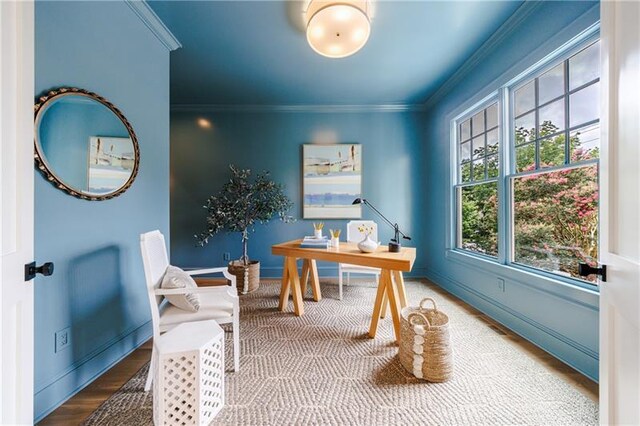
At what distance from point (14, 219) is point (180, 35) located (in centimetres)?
237

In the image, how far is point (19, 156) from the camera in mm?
857

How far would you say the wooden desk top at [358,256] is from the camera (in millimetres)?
1949

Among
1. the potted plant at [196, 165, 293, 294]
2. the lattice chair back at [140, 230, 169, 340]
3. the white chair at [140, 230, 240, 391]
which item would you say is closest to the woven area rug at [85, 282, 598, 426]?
the white chair at [140, 230, 240, 391]

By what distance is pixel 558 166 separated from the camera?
1.95 m

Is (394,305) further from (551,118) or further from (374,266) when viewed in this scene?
(551,118)

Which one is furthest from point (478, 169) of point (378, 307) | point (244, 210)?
point (244, 210)

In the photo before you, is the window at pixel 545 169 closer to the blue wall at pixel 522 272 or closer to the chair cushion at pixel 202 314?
the blue wall at pixel 522 272

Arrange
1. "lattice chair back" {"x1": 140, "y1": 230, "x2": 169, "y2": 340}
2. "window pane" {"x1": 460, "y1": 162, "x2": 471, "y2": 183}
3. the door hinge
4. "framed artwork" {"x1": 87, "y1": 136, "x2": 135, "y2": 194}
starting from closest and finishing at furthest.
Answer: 1. the door hinge
2. "lattice chair back" {"x1": 140, "y1": 230, "x2": 169, "y2": 340}
3. "framed artwork" {"x1": 87, "y1": 136, "x2": 135, "y2": 194}
4. "window pane" {"x1": 460, "y1": 162, "x2": 471, "y2": 183}

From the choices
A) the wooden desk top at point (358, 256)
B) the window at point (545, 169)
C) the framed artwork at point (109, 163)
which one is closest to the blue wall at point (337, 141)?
the window at point (545, 169)

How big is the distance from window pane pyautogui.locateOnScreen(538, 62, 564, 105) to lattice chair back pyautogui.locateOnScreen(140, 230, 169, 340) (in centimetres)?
329

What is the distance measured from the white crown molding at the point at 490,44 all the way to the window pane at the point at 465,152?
2.62 feet

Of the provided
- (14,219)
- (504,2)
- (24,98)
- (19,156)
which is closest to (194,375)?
(14,219)

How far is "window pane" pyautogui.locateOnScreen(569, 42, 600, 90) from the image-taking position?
1711 millimetres

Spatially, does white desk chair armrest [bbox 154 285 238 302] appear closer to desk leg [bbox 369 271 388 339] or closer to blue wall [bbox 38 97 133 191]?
blue wall [bbox 38 97 133 191]
